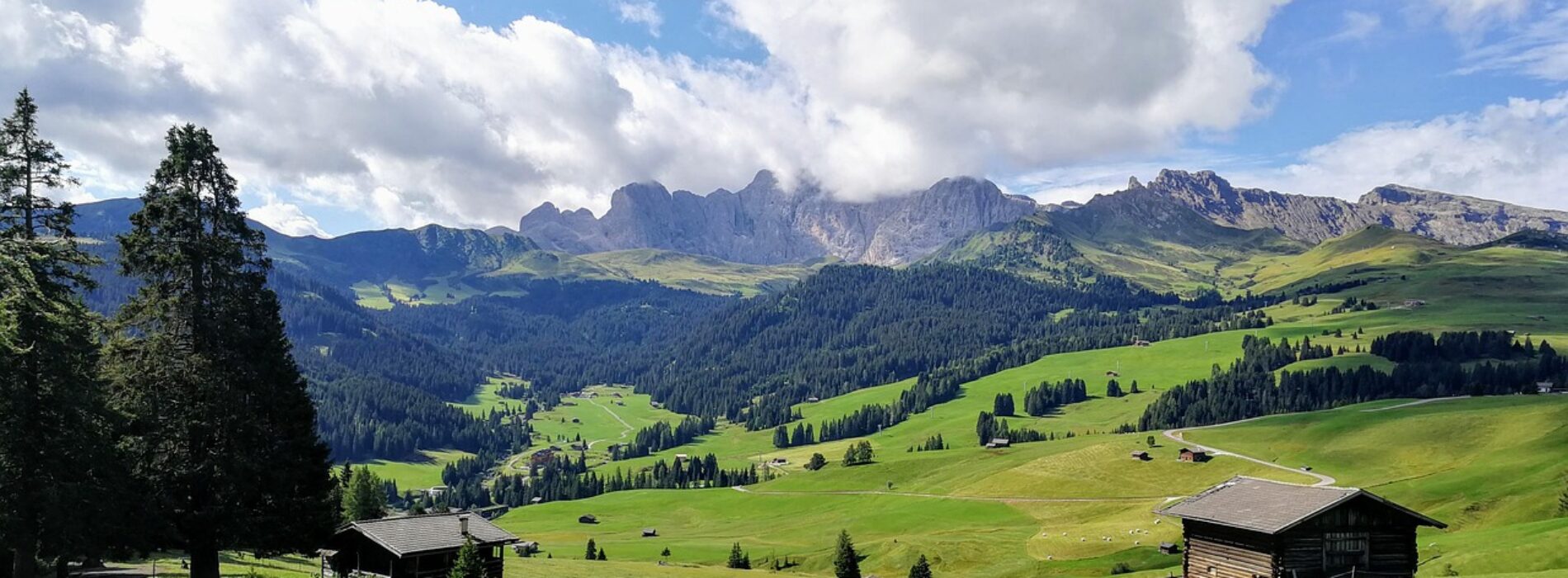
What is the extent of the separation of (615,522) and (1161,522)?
114 meters

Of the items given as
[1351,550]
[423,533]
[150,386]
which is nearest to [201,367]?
[150,386]

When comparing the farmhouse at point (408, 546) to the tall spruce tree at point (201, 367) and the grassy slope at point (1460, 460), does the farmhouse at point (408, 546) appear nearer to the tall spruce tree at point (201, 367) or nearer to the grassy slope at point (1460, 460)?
the tall spruce tree at point (201, 367)

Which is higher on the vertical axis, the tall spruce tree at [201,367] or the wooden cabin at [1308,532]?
the tall spruce tree at [201,367]

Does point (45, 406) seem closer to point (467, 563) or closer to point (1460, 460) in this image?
point (467, 563)

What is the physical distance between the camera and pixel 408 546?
51594 millimetres

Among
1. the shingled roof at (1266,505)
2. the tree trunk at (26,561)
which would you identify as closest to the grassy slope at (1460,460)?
the shingled roof at (1266,505)

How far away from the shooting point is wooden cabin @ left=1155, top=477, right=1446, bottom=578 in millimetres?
44375

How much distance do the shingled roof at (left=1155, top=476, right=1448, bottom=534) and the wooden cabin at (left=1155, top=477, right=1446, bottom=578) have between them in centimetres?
4

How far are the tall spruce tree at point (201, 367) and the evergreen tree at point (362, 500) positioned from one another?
62.3 metres

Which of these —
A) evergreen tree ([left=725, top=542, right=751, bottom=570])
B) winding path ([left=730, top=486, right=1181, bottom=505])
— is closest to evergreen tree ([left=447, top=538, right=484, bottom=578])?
evergreen tree ([left=725, top=542, right=751, bottom=570])

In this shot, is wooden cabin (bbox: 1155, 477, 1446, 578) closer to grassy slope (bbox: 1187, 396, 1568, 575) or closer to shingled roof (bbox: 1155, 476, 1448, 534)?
shingled roof (bbox: 1155, 476, 1448, 534)

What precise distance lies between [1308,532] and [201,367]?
5571 centimetres

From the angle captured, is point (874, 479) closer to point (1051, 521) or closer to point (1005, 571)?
point (1051, 521)

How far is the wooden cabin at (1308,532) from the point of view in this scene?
44.4 metres
